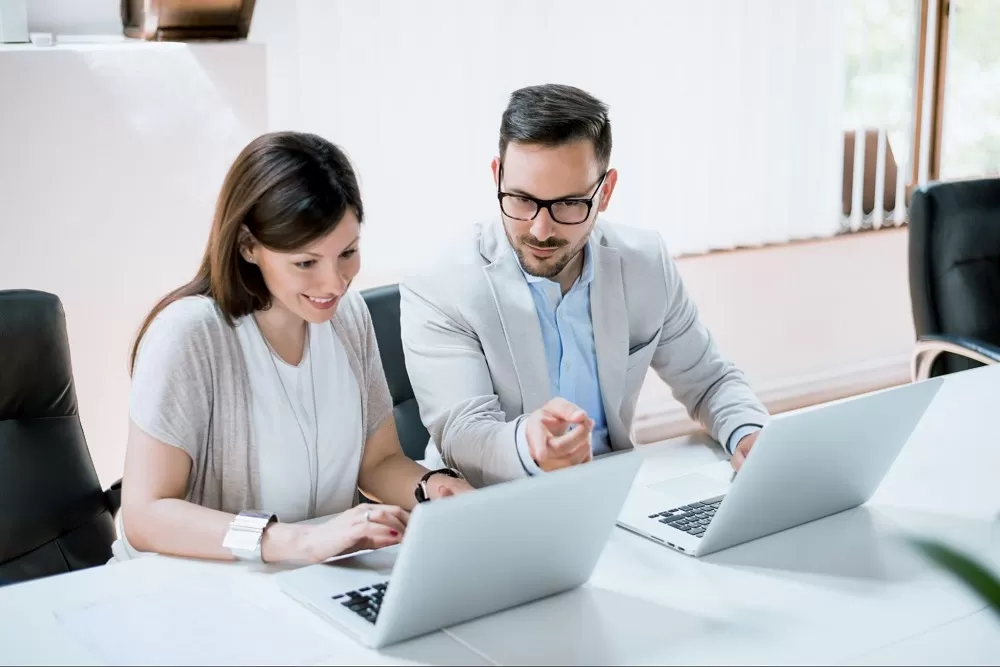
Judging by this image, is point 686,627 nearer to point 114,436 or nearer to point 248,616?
point 248,616

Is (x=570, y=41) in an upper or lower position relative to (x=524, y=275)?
upper

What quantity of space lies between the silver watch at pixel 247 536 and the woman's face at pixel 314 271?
0.34 metres

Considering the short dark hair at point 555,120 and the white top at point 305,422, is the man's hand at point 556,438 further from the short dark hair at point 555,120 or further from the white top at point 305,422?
the short dark hair at point 555,120

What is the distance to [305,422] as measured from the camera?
1769mm

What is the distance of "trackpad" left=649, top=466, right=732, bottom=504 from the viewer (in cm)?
177

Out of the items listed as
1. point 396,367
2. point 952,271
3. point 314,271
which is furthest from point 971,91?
point 314,271

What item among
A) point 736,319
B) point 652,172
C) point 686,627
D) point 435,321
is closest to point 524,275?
point 435,321

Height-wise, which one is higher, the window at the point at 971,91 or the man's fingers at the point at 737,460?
the window at the point at 971,91

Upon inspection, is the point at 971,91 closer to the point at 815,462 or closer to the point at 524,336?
the point at 524,336

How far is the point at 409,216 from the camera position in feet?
10.9

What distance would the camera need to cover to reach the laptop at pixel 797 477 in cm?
148

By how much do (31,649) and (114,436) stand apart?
1561 mm

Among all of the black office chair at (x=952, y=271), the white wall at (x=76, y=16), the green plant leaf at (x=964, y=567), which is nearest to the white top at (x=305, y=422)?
the green plant leaf at (x=964, y=567)

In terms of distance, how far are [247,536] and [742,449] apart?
2.84 ft
